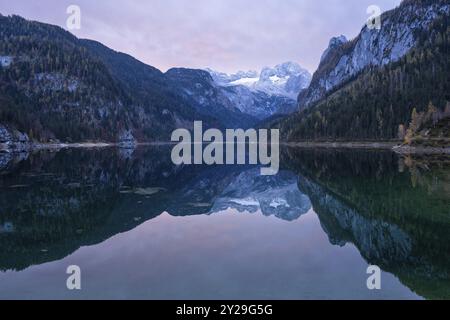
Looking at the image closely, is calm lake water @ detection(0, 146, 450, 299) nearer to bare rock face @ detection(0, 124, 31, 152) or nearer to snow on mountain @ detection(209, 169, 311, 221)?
snow on mountain @ detection(209, 169, 311, 221)

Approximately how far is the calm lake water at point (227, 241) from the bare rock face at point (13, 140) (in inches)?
5445

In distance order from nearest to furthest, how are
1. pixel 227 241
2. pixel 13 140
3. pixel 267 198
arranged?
pixel 227 241
pixel 267 198
pixel 13 140

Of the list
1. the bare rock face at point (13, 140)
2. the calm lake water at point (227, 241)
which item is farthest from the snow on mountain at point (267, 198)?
the bare rock face at point (13, 140)

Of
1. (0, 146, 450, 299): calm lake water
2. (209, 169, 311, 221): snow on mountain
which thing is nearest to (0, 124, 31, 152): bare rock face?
(0, 146, 450, 299): calm lake water

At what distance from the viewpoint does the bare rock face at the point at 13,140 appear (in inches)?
6871

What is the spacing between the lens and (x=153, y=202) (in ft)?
147

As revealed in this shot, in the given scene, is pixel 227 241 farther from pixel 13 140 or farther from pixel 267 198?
pixel 13 140

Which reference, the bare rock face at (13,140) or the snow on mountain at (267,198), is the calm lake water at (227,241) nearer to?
the snow on mountain at (267,198)

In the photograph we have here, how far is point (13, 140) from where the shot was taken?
591ft

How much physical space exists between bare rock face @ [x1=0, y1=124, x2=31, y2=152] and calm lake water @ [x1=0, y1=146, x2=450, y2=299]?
13830 centimetres

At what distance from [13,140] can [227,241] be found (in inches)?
7120

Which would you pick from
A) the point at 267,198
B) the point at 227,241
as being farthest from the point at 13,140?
the point at 227,241
